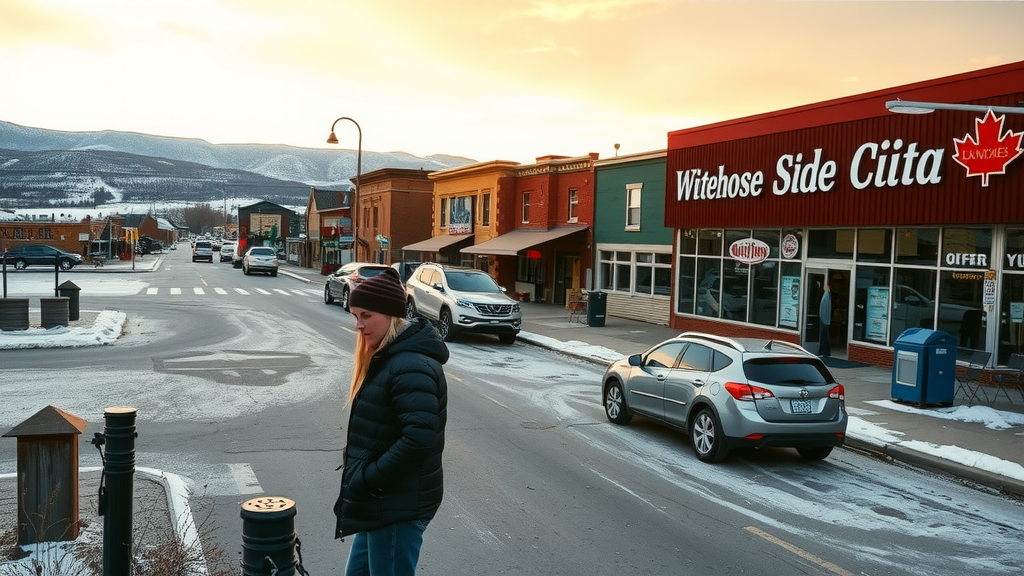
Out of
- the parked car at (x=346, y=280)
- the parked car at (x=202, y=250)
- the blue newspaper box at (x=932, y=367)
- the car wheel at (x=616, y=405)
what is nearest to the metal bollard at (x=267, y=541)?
the car wheel at (x=616, y=405)

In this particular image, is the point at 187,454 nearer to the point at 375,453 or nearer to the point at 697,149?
the point at 375,453

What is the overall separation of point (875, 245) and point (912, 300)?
1.62m

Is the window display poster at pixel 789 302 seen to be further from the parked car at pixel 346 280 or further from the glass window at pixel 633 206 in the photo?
the parked car at pixel 346 280

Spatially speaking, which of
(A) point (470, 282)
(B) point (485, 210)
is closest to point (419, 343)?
(A) point (470, 282)

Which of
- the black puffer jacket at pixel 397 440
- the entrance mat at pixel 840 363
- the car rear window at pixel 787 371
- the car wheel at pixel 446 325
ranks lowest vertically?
the entrance mat at pixel 840 363

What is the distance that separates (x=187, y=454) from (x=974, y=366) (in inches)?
504

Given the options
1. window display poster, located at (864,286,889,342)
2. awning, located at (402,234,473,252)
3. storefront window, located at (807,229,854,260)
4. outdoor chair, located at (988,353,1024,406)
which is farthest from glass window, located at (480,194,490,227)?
outdoor chair, located at (988,353,1024,406)

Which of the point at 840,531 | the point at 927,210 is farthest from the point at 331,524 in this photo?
the point at 927,210

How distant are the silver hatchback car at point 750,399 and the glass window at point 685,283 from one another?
13.9 metres

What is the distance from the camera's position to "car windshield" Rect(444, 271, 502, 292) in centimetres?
2202

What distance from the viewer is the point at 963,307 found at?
16000 millimetres

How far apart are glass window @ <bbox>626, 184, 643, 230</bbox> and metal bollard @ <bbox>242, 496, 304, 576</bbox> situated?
25.5 metres

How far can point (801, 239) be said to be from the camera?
66.4 feet

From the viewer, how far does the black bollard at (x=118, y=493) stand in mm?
Answer: 5168
